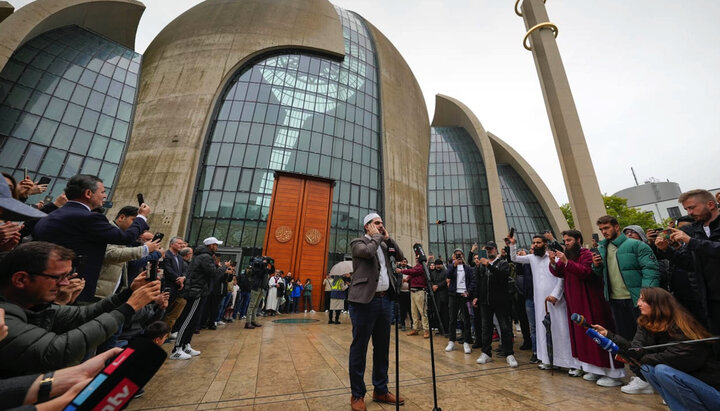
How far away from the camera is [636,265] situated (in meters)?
3.43

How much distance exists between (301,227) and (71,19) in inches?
800

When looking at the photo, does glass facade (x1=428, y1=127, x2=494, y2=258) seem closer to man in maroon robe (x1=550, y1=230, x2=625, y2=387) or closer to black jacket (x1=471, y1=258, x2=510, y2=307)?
black jacket (x1=471, y1=258, x2=510, y2=307)

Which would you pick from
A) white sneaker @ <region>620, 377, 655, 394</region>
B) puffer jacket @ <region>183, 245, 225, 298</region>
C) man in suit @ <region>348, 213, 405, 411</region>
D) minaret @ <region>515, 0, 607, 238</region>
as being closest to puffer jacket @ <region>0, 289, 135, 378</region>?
man in suit @ <region>348, 213, 405, 411</region>

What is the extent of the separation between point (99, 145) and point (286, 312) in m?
14.3

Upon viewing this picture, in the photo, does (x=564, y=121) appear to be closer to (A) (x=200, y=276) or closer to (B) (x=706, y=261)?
(B) (x=706, y=261)

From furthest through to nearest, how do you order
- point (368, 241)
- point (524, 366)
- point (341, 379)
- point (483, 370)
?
point (524, 366)
point (483, 370)
point (341, 379)
point (368, 241)

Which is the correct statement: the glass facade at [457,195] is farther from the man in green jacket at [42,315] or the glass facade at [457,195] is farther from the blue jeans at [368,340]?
the man in green jacket at [42,315]

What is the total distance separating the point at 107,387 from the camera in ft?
3.26

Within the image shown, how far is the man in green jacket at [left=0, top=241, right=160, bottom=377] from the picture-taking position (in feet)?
4.07

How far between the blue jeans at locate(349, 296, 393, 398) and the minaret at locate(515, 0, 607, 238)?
42.0ft

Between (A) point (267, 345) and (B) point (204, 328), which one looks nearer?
(A) point (267, 345)

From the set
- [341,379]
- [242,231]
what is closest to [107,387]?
[341,379]

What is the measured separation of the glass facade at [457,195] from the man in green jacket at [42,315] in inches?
856

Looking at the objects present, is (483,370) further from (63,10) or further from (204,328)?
(63,10)
